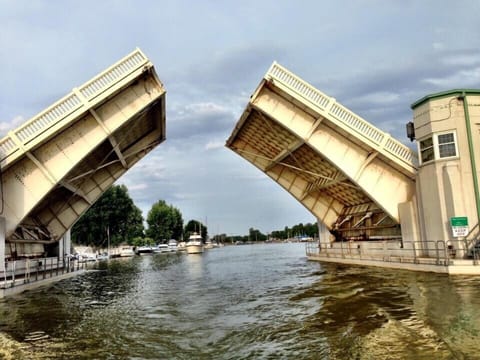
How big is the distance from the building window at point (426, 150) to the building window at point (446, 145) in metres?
0.42

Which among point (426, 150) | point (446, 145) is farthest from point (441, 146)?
point (426, 150)

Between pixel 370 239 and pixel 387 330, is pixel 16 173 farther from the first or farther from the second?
pixel 370 239

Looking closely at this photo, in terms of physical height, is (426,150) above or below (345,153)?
below

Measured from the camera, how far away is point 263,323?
32.6ft

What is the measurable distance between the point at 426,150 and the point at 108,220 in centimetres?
5978

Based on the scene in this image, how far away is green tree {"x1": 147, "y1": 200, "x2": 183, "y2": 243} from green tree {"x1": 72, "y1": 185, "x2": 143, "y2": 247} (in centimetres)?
2852

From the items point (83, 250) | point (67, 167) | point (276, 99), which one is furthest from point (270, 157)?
point (83, 250)

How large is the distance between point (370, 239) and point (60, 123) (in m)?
19.8

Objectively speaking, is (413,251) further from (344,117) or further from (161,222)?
(161,222)

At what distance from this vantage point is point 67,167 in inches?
765

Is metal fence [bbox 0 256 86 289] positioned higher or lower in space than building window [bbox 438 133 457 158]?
lower

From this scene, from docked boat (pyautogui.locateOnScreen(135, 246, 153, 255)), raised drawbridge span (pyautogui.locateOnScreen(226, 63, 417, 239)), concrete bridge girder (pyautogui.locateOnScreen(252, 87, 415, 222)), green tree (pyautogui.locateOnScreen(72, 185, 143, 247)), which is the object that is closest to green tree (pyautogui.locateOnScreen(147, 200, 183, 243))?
docked boat (pyautogui.locateOnScreen(135, 246, 153, 255))

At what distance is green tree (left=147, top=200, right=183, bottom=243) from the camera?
10356 cm

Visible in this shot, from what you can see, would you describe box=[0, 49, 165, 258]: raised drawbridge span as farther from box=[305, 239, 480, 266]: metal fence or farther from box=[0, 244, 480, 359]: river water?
box=[305, 239, 480, 266]: metal fence
